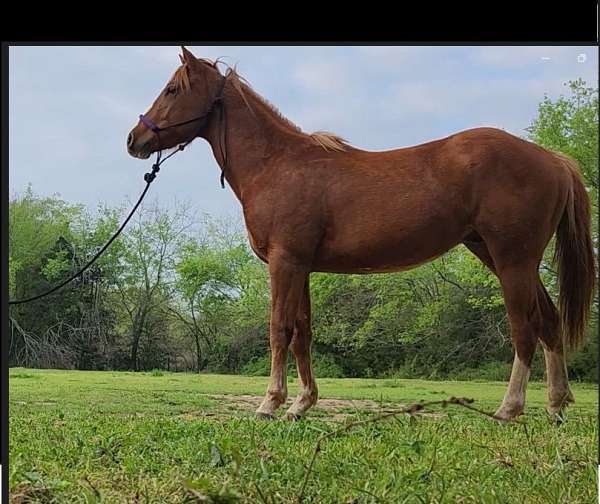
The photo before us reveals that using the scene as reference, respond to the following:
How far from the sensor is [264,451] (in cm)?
120

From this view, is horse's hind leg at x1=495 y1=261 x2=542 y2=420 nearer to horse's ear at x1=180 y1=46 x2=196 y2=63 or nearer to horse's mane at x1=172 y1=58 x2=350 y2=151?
horse's mane at x1=172 y1=58 x2=350 y2=151

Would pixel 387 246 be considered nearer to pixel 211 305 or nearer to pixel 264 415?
pixel 264 415

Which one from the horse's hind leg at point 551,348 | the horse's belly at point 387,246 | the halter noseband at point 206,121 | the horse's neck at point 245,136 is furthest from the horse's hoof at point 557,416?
the halter noseband at point 206,121

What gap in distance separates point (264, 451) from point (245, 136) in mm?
1157

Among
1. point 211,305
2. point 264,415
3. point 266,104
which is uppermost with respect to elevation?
point 266,104

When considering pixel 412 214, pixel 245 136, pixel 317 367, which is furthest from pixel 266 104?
pixel 317 367

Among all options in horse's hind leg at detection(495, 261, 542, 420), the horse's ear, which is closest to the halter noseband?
the horse's ear

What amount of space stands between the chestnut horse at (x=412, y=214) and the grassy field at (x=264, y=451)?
0.20 metres

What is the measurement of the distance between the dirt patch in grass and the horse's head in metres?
0.82

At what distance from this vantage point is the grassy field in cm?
94

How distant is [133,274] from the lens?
96.0 inches

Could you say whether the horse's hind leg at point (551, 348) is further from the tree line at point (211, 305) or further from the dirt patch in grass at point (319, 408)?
the dirt patch in grass at point (319, 408)
